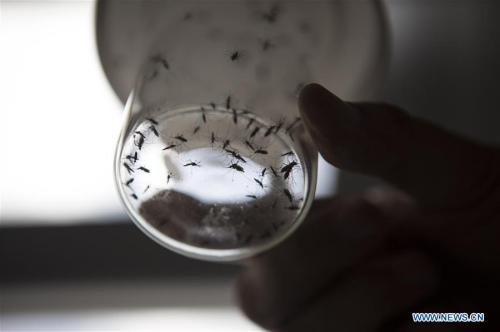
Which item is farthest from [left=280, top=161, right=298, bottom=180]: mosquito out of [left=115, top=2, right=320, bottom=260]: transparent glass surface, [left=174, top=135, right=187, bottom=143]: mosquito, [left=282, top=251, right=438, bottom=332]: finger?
[left=282, top=251, right=438, bottom=332]: finger

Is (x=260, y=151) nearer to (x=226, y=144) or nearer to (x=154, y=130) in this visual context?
(x=226, y=144)

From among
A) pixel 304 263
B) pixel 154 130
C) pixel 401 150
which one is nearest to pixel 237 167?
pixel 154 130

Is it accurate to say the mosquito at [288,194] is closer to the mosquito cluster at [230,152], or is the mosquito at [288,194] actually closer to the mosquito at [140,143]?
the mosquito cluster at [230,152]

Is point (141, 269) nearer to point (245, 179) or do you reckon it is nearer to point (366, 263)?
point (366, 263)

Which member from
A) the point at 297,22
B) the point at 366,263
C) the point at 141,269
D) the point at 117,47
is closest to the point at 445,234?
the point at 366,263

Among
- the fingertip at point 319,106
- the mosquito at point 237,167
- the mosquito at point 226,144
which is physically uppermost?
the fingertip at point 319,106

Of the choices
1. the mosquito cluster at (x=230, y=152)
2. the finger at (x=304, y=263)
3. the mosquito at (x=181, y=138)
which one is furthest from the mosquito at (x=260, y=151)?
the finger at (x=304, y=263)

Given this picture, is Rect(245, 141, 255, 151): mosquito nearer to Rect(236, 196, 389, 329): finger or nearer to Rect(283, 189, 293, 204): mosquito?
Rect(283, 189, 293, 204): mosquito
